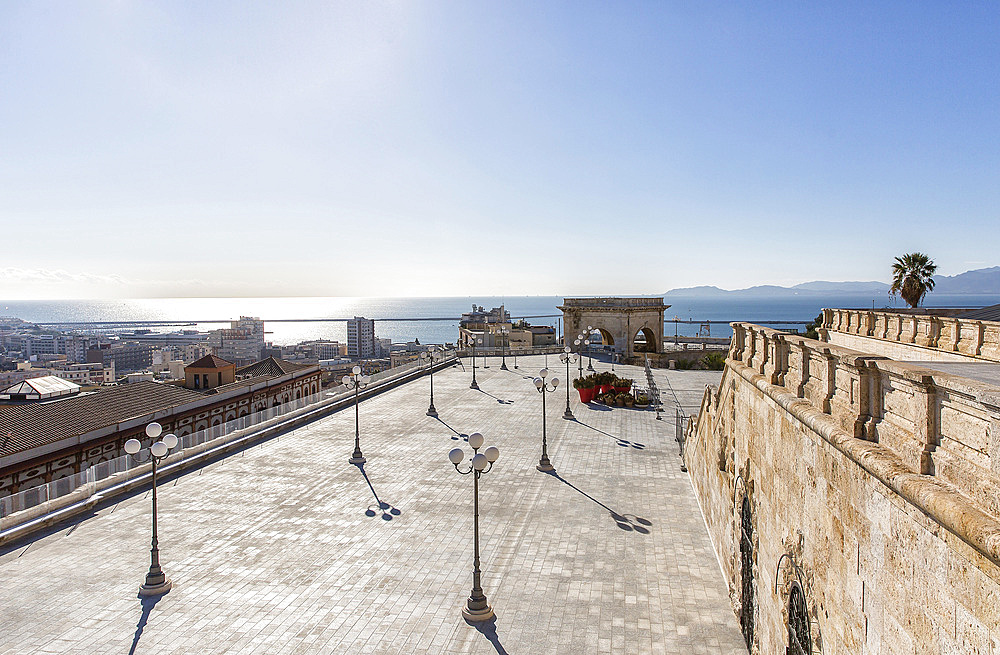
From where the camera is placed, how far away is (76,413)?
77.7 feet

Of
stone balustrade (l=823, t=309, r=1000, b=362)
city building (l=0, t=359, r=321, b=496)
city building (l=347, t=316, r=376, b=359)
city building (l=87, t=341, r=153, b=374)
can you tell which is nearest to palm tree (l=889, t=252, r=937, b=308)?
stone balustrade (l=823, t=309, r=1000, b=362)

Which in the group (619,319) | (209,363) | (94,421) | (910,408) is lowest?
(94,421)

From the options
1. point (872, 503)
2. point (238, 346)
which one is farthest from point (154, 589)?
point (238, 346)

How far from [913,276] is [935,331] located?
72.5 ft

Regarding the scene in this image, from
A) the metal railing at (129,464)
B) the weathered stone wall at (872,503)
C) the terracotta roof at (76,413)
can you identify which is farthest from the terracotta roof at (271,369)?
the weathered stone wall at (872,503)

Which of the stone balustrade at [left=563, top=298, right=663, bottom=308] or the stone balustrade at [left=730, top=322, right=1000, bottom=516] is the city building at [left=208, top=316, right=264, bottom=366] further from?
the stone balustrade at [left=730, top=322, right=1000, bottom=516]

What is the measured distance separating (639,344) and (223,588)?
43.6 m

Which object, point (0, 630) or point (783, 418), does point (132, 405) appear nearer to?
point (0, 630)

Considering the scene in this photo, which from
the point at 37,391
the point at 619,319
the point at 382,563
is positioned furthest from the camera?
the point at 619,319

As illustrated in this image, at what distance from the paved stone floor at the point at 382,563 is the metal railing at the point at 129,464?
104 cm

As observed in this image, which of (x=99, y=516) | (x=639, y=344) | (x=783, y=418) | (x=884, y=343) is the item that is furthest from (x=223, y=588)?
(x=639, y=344)

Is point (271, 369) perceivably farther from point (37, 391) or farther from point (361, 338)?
point (361, 338)

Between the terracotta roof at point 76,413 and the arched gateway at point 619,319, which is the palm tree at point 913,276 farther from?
the terracotta roof at point 76,413

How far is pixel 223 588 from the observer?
10383mm
